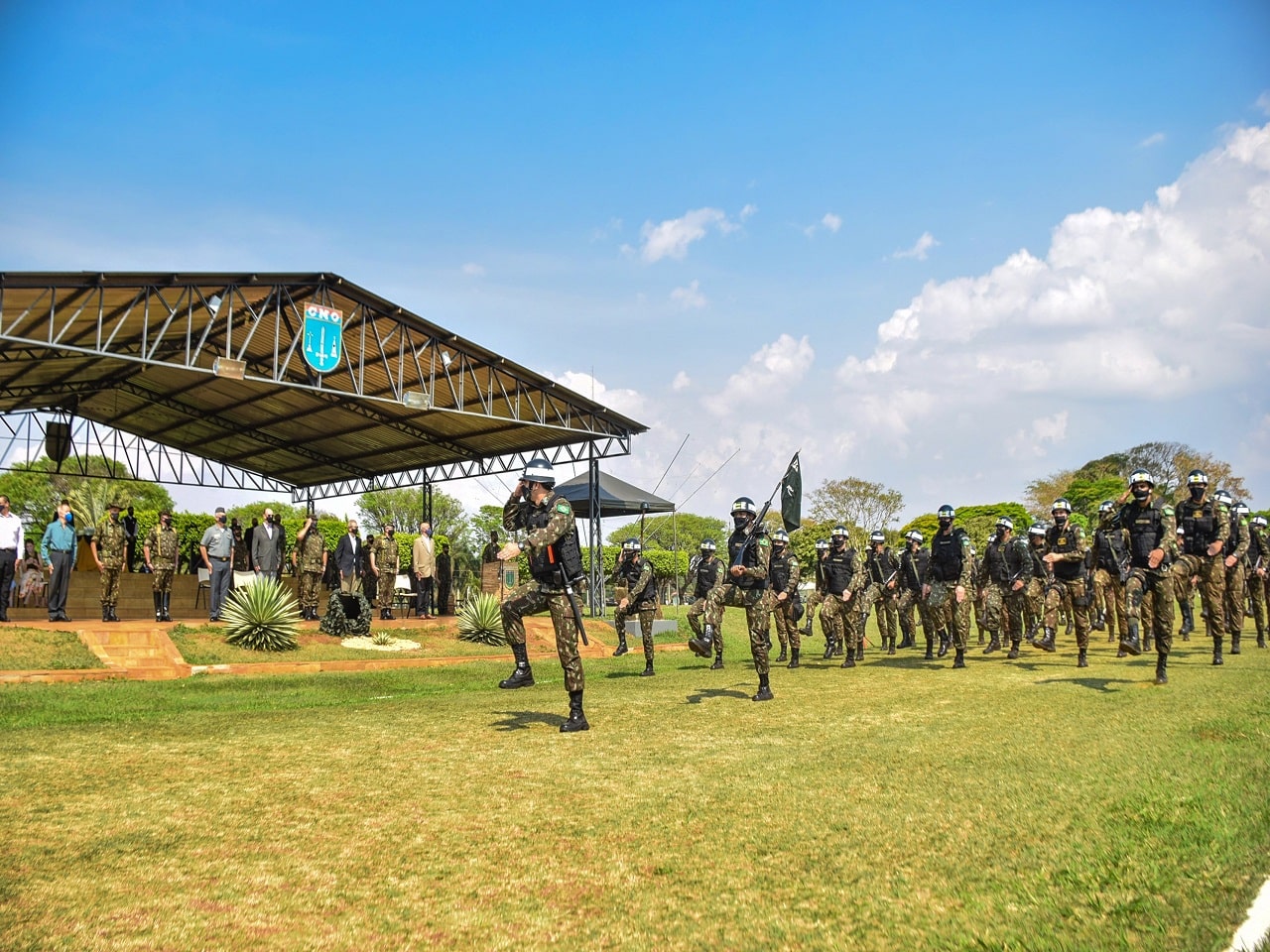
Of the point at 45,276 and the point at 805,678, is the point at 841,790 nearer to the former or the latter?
the point at 805,678

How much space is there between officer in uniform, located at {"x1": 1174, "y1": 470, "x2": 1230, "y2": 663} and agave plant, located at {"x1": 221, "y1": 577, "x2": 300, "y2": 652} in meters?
13.6

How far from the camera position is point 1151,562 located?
1036cm

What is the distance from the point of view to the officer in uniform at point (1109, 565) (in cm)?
1191

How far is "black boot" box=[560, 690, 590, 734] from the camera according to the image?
7688 millimetres

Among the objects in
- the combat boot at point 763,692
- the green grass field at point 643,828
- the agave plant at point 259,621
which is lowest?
the combat boot at point 763,692

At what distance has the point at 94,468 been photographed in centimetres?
6234

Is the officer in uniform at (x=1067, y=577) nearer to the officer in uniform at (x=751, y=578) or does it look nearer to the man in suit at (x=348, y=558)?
the officer in uniform at (x=751, y=578)

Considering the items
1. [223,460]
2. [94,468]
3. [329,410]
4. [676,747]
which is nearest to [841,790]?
[676,747]

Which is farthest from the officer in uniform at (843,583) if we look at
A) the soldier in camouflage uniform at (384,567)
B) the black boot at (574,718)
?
the soldier in camouflage uniform at (384,567)

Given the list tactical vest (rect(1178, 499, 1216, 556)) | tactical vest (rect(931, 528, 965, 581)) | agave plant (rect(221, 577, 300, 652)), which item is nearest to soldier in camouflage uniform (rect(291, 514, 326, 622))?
agave plant (rect(221, 577, 300, 652))

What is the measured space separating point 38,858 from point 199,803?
1059 mm

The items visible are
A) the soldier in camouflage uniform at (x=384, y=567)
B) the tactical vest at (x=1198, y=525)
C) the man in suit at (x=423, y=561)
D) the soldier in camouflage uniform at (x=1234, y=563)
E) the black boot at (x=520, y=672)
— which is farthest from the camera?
the man in suit at (x=423, y=561)

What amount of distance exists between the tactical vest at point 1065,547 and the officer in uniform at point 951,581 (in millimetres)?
1385

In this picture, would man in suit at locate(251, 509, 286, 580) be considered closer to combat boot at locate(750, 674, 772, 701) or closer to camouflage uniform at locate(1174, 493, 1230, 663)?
combat boot at locate(750, 674, 772, 701)
